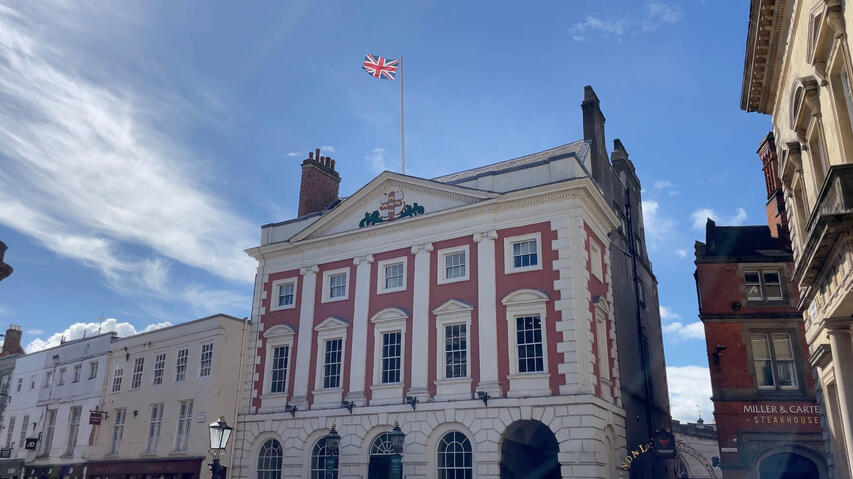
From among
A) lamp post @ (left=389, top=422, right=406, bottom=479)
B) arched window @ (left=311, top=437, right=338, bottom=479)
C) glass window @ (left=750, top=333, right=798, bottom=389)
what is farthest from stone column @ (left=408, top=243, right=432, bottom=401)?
glass window @ (left=750, top=333, right=798, bottom=389)

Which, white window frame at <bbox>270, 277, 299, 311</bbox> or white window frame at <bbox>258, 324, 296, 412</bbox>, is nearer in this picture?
white window frame at <bbox>258, 324, 296, 412</bbox>

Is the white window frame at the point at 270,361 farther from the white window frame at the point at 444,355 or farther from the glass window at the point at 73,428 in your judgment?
the glass window at the point at 73,428

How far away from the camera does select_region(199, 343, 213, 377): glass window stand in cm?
3091

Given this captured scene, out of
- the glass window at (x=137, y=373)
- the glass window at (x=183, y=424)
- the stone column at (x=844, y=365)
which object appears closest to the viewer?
the stone column at (x=844, y=365)

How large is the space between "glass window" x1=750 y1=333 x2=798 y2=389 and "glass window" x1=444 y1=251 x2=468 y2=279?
11330mm

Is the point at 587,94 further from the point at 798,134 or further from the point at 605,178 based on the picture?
the point at 798,134

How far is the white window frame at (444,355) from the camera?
960 inches

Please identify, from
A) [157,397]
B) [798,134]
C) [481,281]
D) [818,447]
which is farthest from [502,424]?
[157,397]

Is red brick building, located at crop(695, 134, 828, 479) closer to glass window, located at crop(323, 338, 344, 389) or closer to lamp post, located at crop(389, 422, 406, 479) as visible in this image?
lamp post, located at crop(389, 422, 406, 479)

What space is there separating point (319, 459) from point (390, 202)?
10.9 metres

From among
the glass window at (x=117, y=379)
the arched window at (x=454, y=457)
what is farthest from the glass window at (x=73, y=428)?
the arched window at (x=454, y=457)

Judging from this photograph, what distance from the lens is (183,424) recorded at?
3114 cm

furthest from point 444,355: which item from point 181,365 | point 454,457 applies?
point 181,365

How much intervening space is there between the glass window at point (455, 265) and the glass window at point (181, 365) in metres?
14.1
